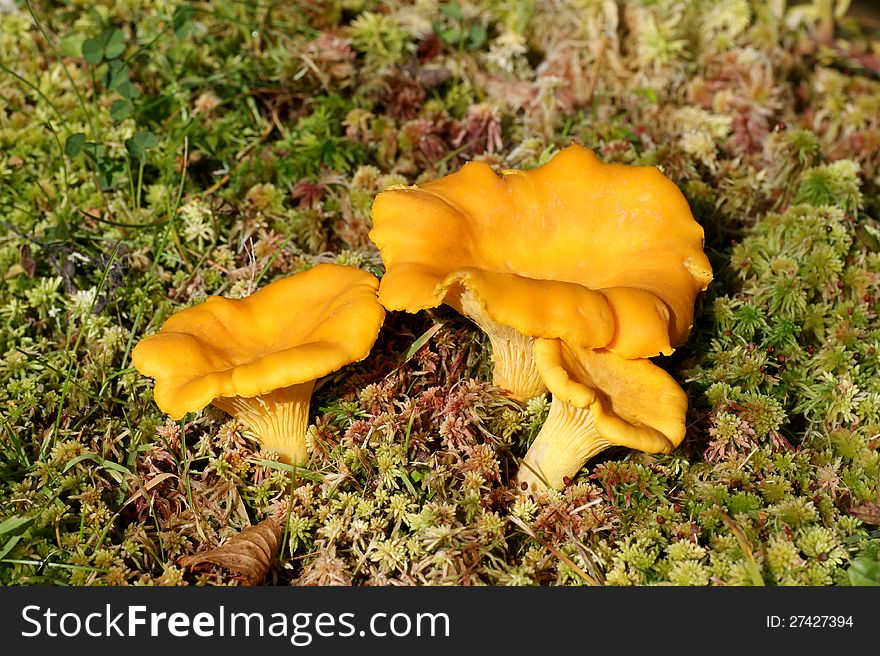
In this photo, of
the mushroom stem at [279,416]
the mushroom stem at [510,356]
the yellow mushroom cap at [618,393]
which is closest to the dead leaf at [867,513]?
the yellow mushroom cap at [618,393]

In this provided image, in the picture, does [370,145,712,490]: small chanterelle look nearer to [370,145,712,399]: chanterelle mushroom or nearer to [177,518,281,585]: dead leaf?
[370,145,712,399]: chanterelle mushroom

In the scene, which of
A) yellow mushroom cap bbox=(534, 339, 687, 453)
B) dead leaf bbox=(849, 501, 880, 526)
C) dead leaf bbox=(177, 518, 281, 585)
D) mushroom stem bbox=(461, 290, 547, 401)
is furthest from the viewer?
dead leaf bbox=(849, 501, 880, 526)

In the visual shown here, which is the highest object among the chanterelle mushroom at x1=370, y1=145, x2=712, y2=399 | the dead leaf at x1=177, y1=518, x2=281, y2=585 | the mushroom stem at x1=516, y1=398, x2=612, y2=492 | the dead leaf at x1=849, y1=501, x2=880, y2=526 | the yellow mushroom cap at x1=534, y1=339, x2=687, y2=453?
the chanterelle mushroom at x1=370, y1=145, x2=712, y2=399

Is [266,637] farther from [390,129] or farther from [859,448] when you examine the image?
[390,129]

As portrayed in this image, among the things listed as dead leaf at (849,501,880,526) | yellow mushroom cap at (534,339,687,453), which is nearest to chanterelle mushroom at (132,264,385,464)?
yellow mushroom cap at (534,339,687,453)

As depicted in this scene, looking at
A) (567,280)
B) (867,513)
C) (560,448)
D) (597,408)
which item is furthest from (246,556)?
(867,513)

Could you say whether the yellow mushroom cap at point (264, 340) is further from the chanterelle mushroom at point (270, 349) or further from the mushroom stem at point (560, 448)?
the mushroom stem at point (560, 448)

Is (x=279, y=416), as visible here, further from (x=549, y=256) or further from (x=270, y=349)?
(x=549, y=256)
